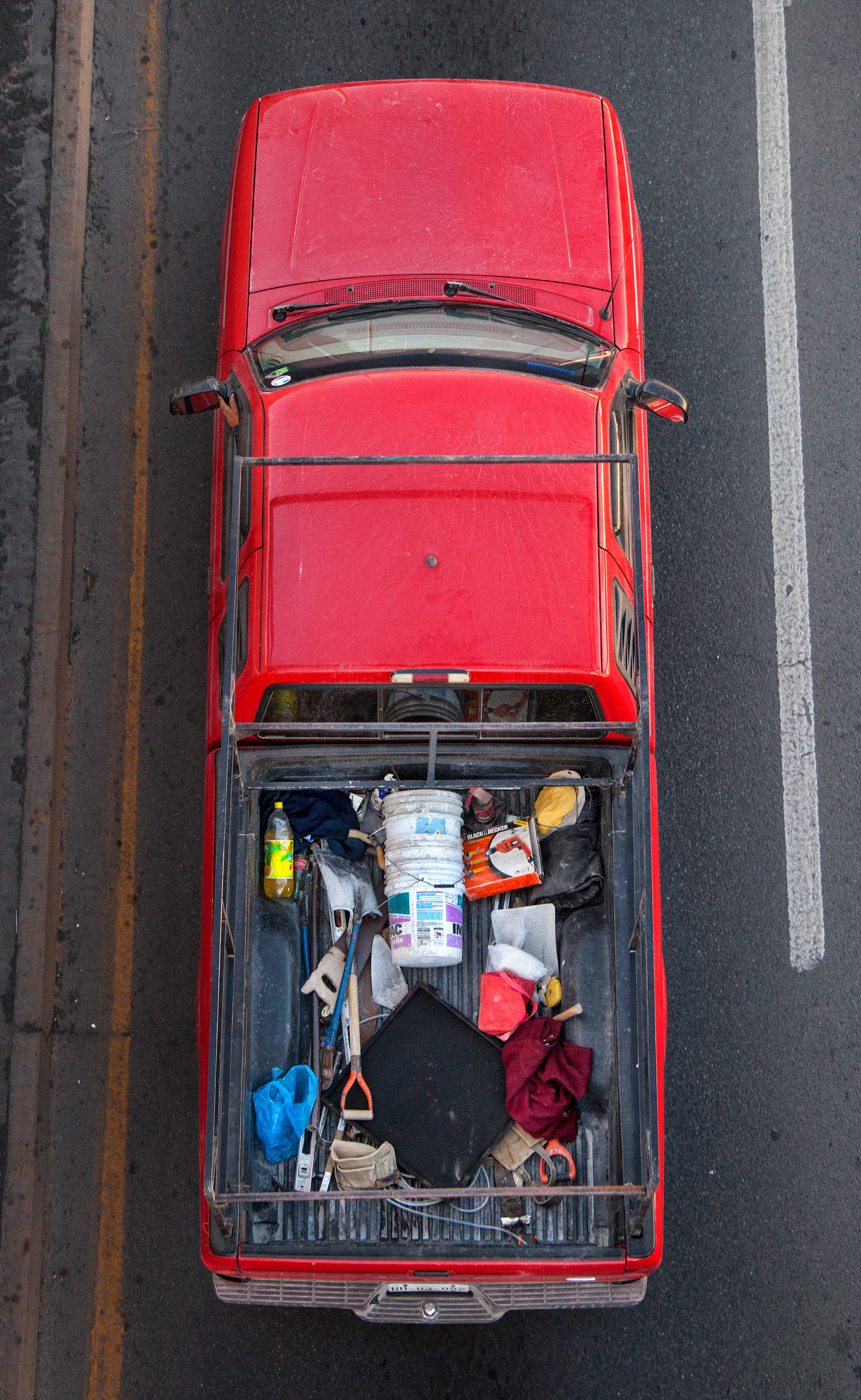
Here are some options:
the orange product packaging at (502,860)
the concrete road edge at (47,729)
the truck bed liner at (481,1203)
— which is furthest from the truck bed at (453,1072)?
the concrete road edge at (47,729)

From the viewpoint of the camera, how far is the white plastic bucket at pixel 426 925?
440 cm

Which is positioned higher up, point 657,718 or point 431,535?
point 431,535

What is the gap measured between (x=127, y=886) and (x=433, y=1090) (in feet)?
6.87

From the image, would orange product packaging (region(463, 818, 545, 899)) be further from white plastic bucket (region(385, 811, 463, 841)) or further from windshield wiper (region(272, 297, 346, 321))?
windshield wiper (region(272, 297, 346, 321))

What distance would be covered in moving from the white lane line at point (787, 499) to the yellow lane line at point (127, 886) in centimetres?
344

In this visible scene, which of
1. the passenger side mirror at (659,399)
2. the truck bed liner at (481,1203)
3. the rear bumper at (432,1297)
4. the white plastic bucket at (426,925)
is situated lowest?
the rear bumper at (432,1297)

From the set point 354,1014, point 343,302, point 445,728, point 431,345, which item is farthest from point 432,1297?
point 343,302

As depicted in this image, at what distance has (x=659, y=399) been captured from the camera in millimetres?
4465

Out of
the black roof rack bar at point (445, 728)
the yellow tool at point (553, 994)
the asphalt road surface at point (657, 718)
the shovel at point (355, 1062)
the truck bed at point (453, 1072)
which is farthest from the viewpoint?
the asphalt road surface at point (657, 718)

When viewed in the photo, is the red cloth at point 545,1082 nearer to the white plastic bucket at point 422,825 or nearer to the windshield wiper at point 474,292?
the white plastic bucket at point 422,825

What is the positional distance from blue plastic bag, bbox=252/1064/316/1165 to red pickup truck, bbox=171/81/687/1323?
6 cm

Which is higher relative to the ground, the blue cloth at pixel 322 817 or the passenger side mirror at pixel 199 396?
the passenger side mirror at pixel 199 396

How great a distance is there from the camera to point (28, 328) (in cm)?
594

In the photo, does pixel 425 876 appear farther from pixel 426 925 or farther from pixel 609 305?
pixel 609 305
